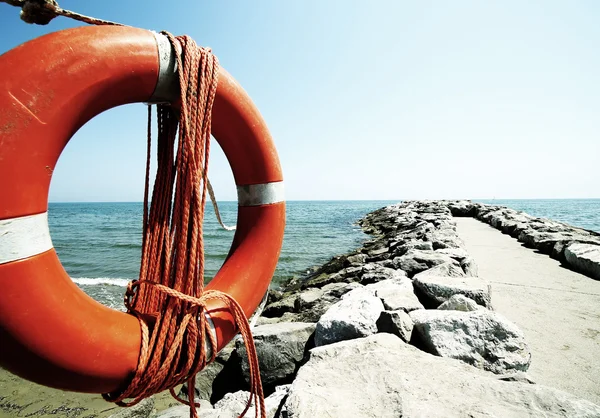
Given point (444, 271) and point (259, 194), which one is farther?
point (444, 271)

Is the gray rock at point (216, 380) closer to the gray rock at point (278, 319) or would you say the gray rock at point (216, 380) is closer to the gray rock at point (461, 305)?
the gray rock at point (278, 319)

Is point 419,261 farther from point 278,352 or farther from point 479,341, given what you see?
point 278,352

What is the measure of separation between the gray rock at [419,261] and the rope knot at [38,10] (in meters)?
3.57

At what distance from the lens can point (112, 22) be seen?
116 centimetres

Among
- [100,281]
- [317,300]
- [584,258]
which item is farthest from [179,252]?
[100,281]

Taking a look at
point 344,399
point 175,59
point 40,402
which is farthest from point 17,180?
point 40,402

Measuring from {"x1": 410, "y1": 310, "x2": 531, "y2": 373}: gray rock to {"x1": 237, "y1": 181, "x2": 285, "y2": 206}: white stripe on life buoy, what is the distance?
113 cm

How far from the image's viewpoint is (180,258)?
3.98 feet

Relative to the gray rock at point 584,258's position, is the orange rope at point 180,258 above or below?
above

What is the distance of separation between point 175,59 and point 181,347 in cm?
102

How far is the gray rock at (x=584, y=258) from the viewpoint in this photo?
3.37 meters

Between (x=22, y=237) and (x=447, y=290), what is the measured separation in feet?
8.17

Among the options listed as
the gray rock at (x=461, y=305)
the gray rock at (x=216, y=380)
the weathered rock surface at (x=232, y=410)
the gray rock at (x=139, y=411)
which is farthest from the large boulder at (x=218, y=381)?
the gray rock at (x=461, y=305)

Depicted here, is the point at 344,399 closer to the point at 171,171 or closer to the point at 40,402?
the point at 171,171
